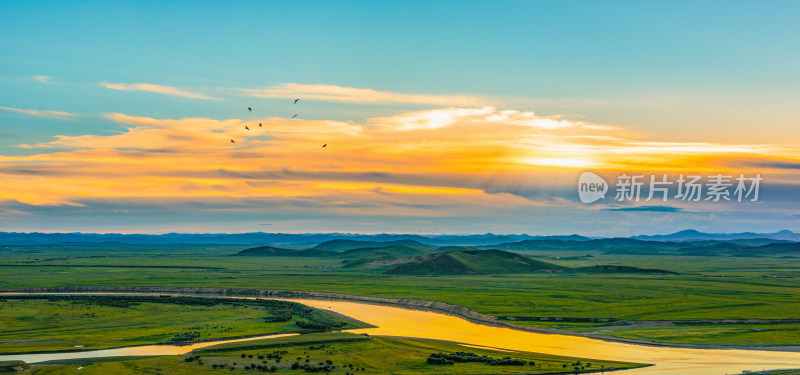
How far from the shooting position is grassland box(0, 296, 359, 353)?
8112cm

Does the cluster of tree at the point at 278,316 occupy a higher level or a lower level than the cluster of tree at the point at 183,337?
higher

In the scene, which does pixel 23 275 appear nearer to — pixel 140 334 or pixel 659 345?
pixel 140 334

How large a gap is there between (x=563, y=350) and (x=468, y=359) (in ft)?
47.0

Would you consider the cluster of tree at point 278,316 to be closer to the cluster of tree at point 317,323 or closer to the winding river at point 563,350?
the cluster of tree at point 317,323

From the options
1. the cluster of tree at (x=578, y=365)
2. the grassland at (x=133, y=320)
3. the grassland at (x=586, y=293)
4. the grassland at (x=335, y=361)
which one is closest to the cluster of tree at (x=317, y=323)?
the grassland at (x=133, y=320)

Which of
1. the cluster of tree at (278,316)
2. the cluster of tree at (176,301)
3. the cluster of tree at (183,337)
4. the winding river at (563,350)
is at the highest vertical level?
the cluster of tree at (176,301)

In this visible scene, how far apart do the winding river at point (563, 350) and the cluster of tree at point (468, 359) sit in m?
9.31

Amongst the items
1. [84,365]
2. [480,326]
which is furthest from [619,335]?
[84,365]

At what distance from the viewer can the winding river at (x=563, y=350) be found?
68500 millimetres

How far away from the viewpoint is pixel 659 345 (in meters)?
81.4

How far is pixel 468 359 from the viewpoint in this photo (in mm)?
69438

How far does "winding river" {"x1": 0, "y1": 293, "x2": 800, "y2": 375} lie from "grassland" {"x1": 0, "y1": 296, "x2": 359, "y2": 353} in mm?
4684

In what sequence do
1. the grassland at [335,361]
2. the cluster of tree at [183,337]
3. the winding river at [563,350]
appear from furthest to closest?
1. the cluster of tree at [183,337]
2. the winding river at [563,350]
3. the grassland at [335,361]

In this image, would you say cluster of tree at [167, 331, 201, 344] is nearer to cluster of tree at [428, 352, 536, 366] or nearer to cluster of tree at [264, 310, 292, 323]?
cluster of tree at [264, 310, 292, 323]
